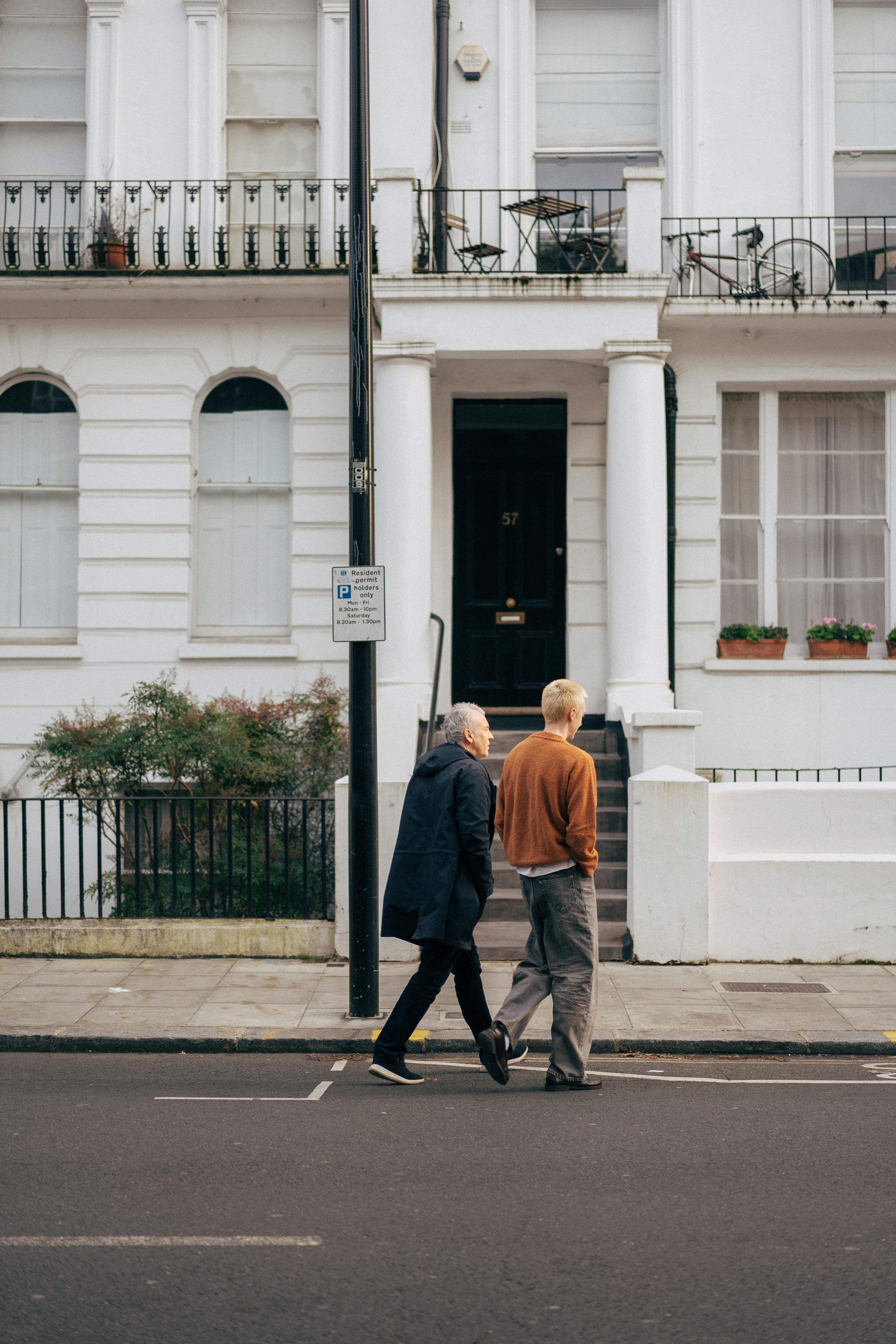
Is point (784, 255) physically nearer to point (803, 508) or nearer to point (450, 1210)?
point (803, 508)

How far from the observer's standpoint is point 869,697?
12555mm

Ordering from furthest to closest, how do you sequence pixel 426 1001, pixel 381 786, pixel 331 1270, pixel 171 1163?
pixel 381 786 → pixel 426 1001 → pixel 171 1163 → pixel 331 1270

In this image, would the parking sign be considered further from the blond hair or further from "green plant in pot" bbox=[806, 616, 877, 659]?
"green plant in pot" bbox=[806, 616, 877, 659]

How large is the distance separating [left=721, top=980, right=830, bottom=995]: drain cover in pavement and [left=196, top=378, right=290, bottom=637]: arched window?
646cm

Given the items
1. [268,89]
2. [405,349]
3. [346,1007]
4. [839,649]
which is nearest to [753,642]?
[839,649]

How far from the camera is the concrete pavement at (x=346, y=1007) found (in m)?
7.17

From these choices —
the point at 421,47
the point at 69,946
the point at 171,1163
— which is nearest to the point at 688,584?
the point at 421,47

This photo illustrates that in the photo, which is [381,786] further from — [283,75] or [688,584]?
[283,75]

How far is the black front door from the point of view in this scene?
1322 cm

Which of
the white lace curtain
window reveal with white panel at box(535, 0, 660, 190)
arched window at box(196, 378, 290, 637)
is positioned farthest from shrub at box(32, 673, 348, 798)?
window reveal with white panel at box(535, 0, 660, 190)

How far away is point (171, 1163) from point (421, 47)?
37.4 ft

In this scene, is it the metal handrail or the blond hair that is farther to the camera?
the metal handrail

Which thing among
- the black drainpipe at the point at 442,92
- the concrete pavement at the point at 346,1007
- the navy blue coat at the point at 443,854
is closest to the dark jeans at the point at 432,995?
the navy blue coat at the point at 443,854

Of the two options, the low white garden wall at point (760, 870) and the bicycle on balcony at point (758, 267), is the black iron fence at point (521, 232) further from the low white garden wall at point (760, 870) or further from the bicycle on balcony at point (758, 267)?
the low white garden wall at point (760, 870)
